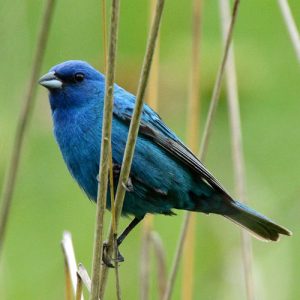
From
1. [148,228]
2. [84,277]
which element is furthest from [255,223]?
[84,277]

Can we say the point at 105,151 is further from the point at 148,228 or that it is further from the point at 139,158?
the point at 148,228

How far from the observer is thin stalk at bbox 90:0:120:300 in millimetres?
2896

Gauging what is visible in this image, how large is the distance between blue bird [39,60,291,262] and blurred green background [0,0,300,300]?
0.36m

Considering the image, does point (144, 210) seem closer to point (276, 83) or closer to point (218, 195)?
point (218, 195)

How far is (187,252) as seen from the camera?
14.3 feet

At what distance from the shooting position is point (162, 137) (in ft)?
14.3

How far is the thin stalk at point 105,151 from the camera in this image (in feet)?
9.50

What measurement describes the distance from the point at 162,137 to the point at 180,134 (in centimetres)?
265

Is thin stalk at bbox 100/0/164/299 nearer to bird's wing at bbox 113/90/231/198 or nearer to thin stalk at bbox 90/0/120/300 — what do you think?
thin stalk at bbox 90/0/120/300

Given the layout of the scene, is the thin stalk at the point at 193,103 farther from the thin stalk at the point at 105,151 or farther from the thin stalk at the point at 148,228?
the thin stalk at the point at 105,151

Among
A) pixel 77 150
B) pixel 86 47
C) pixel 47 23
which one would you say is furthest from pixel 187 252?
pixel 86 47

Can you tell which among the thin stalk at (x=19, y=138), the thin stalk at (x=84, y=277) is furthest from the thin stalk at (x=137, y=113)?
the thin stalk at (x=19, y=138)

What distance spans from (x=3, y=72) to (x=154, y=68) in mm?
878

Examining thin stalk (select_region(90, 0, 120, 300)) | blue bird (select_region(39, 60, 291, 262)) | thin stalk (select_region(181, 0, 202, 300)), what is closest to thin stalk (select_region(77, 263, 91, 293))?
thin stalk (select_region(90, 0, 120, 300))
